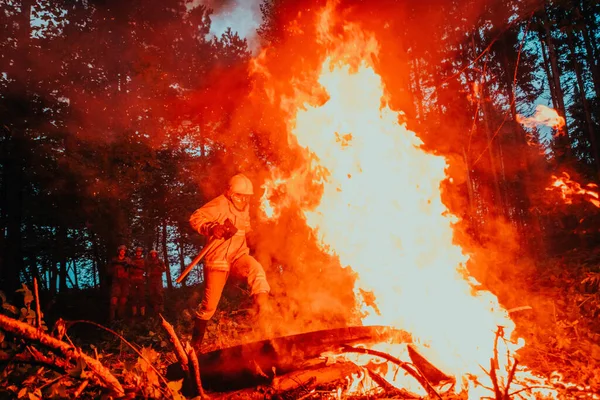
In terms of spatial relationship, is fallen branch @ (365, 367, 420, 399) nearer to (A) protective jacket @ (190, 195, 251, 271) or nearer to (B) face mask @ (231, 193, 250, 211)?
(A) protective jacket @ (190, 195, 251, 271)

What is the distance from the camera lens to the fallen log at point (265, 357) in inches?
142

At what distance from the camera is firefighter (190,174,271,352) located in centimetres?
559

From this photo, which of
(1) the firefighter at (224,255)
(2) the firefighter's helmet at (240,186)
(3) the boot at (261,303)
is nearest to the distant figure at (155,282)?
(1) the firefighter at (224,255)

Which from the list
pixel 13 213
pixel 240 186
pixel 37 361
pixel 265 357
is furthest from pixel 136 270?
pixel 37 361

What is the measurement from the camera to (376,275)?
566 centimetres

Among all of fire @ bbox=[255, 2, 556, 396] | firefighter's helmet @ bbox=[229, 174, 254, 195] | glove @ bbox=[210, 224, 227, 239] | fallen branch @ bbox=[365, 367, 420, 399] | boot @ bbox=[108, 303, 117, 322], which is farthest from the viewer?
boot @ bbox=[108, 303, 117, 322]

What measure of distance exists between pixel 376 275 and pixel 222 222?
2.69m

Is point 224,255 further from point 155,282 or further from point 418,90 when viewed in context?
point 418,90

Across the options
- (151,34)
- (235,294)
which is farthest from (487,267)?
(151,34)

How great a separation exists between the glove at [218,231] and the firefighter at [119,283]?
7.75 m

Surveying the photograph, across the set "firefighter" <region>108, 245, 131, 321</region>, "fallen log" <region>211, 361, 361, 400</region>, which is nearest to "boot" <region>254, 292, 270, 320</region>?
"fallen log" <region>211, 361, 361, 400</region>

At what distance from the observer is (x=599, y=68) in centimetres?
1416

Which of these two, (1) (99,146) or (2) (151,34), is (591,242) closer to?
(1) (99,146)

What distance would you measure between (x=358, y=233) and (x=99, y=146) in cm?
912
